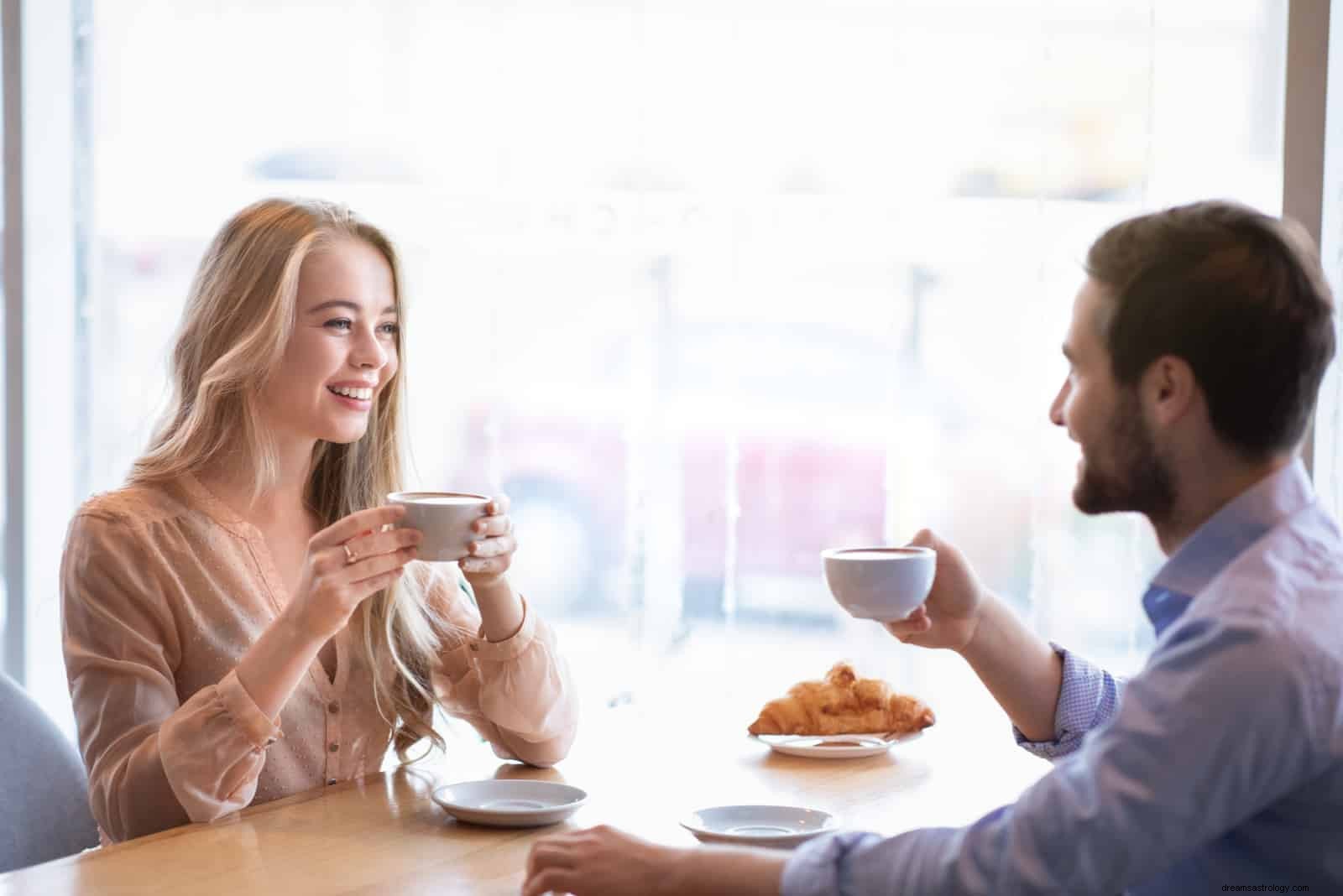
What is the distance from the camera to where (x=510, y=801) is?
1648mm

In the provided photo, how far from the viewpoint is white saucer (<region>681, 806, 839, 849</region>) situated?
4.85ft

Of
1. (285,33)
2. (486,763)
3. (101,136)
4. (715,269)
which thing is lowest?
(486,763)

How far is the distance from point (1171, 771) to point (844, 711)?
937 mm

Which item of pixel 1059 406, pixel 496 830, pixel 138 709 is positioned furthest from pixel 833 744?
pixel 138 709

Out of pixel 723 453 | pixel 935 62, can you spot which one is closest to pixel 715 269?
pixel 723 453

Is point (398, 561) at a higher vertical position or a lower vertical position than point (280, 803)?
higher

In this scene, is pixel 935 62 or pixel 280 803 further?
pixel 935 62

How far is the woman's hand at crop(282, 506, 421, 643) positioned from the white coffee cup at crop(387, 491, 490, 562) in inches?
0.4

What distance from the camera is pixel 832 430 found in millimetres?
2945

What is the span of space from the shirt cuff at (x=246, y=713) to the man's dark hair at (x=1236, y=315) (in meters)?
1.05

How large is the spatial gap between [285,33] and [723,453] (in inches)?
54.2

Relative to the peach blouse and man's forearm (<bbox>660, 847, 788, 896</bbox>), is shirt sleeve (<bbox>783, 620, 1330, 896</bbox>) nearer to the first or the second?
man's forearm (<bbox>660, 847, 788, 896</bbox>)

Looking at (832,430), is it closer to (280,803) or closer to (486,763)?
(486,763)

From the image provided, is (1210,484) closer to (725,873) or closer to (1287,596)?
(1287,596)
